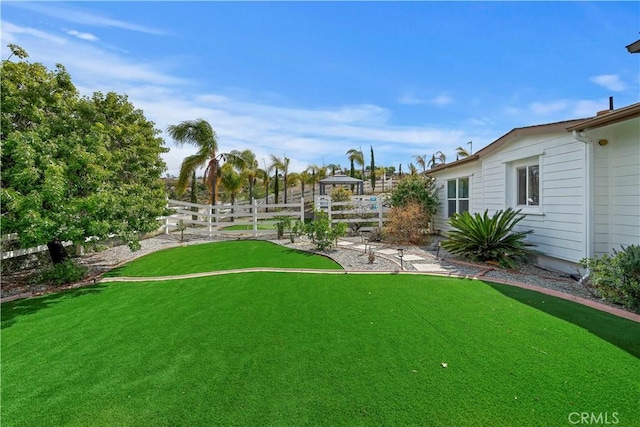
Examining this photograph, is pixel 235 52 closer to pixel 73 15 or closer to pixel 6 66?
pixel 73 15

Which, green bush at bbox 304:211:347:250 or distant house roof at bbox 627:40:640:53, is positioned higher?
distant house roof at bbox 627:40:640:53

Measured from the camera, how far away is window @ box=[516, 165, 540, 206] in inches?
300

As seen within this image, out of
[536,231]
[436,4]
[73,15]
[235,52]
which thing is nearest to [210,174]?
[235,52]

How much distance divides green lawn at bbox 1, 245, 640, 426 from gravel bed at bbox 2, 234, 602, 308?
112cm

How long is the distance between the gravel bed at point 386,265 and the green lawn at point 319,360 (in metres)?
1.12

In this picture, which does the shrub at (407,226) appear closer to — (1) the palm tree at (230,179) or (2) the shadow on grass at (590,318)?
(2) the shadow on grass at (590,318)

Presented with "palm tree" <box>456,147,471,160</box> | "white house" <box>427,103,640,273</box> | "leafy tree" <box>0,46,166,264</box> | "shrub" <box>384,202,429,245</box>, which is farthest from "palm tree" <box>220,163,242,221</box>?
"palm tree" <box>456,147,471,160</box>

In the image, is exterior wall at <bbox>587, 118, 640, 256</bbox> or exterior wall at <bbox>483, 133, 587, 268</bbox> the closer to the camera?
exterior wall at <bbox>587, 118, 640, 256</bbox>

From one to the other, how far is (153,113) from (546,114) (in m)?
17.0

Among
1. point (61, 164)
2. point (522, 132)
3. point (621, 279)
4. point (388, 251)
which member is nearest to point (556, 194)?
point (522, 132)

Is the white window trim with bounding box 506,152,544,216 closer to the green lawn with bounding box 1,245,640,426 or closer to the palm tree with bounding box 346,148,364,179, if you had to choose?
the green lawn with bounding box 1,245,640,426

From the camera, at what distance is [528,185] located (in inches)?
312
